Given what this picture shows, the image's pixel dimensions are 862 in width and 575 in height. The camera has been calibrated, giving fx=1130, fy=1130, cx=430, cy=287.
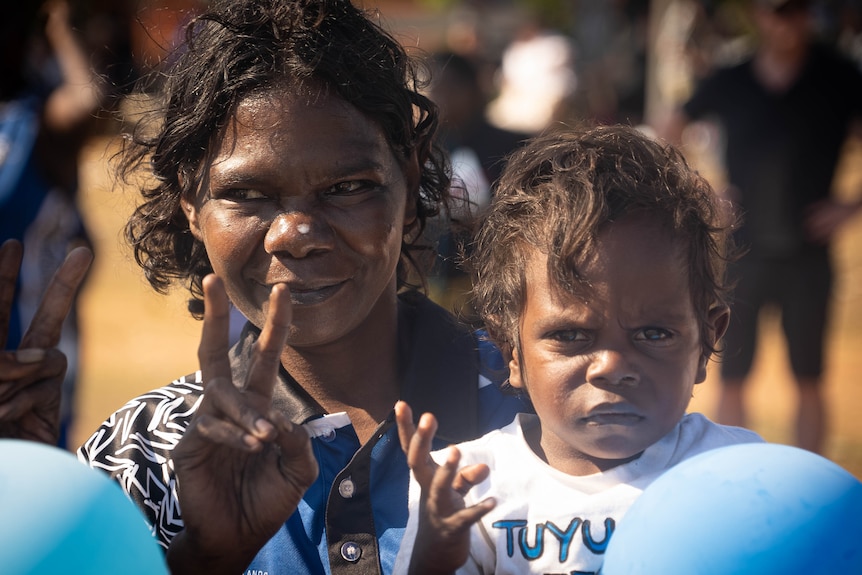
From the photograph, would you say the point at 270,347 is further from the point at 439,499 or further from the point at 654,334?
the point at 654,334

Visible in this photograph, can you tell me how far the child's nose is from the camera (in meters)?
2.03

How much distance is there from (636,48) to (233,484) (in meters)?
14.5

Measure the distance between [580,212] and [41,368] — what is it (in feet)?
3.52

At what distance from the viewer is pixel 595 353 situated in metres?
2.07

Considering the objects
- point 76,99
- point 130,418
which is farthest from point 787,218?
point 130,418

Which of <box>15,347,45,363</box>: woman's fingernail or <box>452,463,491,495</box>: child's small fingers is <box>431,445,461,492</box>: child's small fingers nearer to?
<box>452,463,491,495</box>: child's small fingers

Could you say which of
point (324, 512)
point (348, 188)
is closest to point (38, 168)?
point (348, 188)

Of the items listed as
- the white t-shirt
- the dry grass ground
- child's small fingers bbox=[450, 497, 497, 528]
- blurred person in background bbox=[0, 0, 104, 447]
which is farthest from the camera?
the dry grass ground

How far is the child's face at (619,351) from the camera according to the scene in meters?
2.05

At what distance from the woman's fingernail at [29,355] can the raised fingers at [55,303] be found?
3 centimetres

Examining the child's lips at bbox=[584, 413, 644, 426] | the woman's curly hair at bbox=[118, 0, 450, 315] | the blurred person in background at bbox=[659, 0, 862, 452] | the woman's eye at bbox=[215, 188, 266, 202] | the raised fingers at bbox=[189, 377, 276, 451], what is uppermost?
the woman's curly hair at bbox=[118, 0, 450, 315]

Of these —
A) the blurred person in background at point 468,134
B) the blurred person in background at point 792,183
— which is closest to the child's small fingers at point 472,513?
the blurred person in background at point 468,134

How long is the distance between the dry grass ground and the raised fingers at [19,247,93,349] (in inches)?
127

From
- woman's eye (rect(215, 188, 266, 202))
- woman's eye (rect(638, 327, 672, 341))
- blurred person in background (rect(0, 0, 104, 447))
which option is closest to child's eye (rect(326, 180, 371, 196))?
woman's eye (rect(215, 188, 266, 202))
